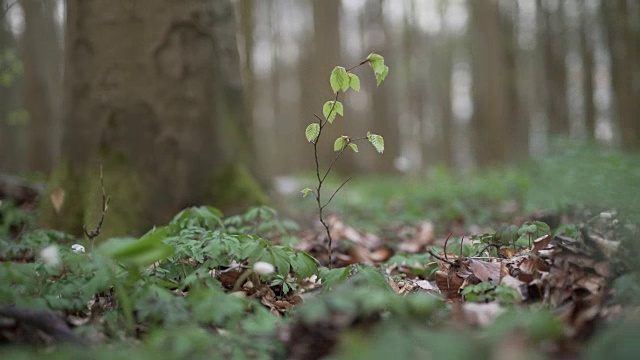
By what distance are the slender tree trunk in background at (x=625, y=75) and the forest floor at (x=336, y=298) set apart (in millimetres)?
14011

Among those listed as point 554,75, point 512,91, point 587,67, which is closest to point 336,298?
point 512,91

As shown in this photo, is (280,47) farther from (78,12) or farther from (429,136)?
(78,12)

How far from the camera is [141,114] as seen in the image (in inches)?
172

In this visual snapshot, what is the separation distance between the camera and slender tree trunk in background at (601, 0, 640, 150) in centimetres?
1527

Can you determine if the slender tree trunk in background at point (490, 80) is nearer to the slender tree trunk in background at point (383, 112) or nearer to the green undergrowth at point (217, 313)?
the slender tree trunk in background at point (383, 112)

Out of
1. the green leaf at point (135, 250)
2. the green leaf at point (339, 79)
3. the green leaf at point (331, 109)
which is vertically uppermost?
the green leaf at point (339, 79)

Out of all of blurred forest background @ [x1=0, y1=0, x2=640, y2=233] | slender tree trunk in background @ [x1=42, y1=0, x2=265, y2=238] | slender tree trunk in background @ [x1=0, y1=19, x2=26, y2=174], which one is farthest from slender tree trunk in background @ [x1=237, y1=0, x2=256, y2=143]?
slender tree trunk in background @ [x1=42, y1=0, x2=265, y2=238]

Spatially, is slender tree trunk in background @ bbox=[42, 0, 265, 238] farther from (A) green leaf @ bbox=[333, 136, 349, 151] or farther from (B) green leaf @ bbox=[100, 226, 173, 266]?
(B) green leaf @ bbox=[100, 226, 173, 266]

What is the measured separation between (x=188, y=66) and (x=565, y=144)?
2.97 m

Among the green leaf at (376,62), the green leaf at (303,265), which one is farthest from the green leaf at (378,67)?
the green leaf at (303,265)

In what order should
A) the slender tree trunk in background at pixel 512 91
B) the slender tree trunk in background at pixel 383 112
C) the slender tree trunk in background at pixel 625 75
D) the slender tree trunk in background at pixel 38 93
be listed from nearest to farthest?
the slender tree trunk in background at pixel 38 93
the slender tree trunk in background at pixel 625 75
the slender tree trunk in background at pixel 512 91
the slender tree trunk in background at pixel 383 112

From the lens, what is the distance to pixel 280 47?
29.4 m

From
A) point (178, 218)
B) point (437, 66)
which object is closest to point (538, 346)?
point (178, 218)

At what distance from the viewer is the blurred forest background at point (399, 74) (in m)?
8.71
